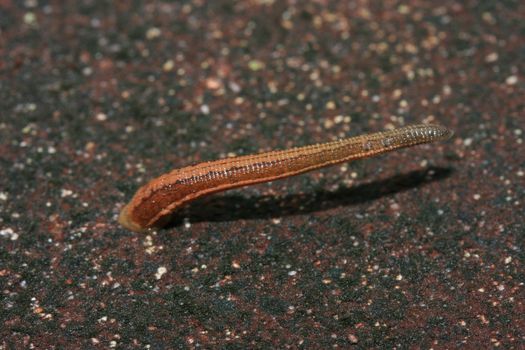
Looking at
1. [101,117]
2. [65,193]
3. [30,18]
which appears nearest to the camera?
[65,193]

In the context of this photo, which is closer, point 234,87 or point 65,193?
point 65,193

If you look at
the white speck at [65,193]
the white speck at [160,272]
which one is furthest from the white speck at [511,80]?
the white speck at [65,193]

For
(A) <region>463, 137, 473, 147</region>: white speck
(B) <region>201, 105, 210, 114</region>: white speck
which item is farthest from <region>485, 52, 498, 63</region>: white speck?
(B) <region>201, 105, 210, 114</region>: white speck

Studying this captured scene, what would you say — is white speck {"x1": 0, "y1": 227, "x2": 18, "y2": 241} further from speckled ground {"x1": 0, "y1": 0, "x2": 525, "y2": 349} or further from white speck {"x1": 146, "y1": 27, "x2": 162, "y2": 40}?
white speck {"x1": 146, "y1": 27, "x2": 162, "y2": 40}

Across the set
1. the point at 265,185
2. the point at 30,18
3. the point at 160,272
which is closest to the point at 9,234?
the point at 160,272

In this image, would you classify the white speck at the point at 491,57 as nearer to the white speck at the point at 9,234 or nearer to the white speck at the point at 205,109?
the white speck at the point at 205,109

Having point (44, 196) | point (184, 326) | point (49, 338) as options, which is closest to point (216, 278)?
point (184, 326)

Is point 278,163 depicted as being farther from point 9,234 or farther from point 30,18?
point 30,18
